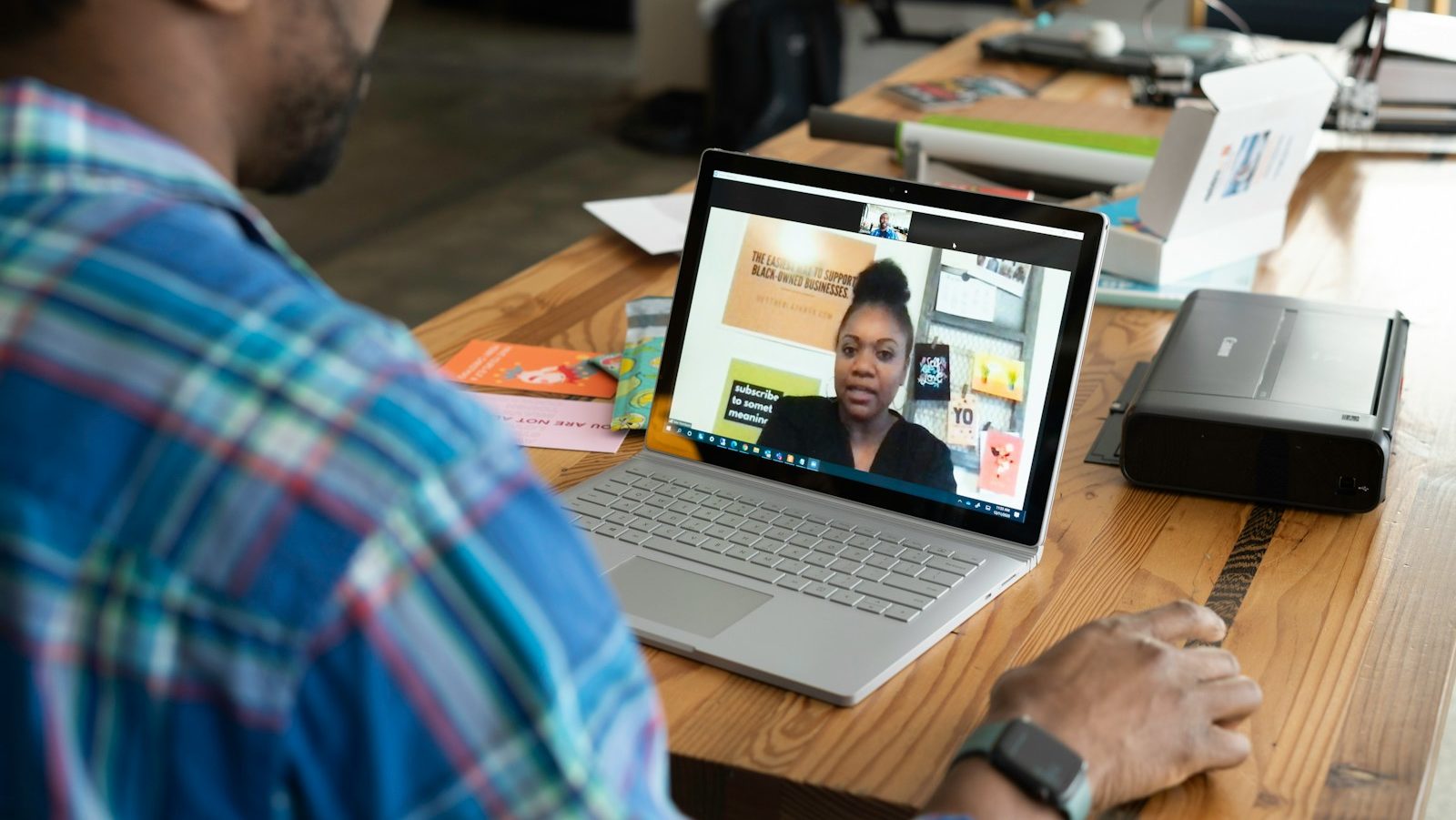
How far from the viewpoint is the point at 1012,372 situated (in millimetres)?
1074

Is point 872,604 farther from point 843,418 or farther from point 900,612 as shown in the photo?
point 843,418

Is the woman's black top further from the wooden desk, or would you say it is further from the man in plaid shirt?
the man in plaid shirt

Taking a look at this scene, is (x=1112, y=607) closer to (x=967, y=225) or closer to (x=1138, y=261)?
(x=967, y=225)

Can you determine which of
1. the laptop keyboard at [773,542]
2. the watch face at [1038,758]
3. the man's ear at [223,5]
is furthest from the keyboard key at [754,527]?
the man's ear at [223,5]

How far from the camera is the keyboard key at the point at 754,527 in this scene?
110 cm

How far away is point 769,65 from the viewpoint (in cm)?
446

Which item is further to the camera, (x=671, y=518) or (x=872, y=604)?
(x=671, y=518)

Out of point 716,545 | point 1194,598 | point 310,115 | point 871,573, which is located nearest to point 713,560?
point 716,545

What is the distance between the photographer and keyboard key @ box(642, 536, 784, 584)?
1043 millimetres

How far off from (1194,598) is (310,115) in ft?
2.40

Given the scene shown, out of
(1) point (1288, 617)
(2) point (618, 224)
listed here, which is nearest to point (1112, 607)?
(1) point (1288, 617)

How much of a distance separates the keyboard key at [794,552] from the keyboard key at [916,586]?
0.07 metres

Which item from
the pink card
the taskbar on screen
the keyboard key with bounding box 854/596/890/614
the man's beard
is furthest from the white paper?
the man's beard

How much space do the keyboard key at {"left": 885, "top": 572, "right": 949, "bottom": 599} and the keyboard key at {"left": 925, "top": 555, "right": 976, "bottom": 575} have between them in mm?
22
